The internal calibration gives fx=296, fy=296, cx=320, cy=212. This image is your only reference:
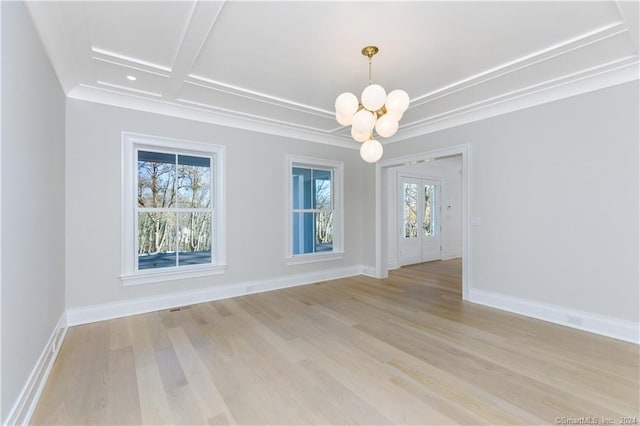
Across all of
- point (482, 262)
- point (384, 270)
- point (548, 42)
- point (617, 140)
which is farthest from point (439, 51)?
point (384, 270)

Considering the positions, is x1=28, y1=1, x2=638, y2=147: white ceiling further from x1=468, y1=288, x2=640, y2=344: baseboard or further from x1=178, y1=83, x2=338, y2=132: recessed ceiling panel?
x1=468, y1=288, x2=640, y2=344: baseboard

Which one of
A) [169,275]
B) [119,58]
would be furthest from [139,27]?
[169,275]

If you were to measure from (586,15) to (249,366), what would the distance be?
144 inches

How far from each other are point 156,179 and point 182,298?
1.61m

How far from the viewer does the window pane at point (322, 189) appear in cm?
547

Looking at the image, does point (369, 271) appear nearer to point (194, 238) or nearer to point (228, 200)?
point (228, 200)

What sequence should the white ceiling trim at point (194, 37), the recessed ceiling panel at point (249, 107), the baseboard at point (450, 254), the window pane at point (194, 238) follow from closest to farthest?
1. the white ceiling trim at point (194, 37)
2. the recessed ceiling panel at point (249, 107)
3. the window pane at point (194, 238)
4. the baseboard at point (450, 254)

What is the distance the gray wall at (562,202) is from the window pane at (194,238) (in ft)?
12.2

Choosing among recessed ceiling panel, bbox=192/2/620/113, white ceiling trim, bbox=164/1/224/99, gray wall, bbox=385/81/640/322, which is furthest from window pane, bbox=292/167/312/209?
gray wall, bbox=385/81/640/322

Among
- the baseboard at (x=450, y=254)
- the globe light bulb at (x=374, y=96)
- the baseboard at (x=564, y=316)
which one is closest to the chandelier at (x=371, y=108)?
the globe light bulb at (x=374, y=96)

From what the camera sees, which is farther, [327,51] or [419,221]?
[419,221]

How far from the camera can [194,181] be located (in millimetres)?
4184

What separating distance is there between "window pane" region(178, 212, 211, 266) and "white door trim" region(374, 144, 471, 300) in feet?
9.83

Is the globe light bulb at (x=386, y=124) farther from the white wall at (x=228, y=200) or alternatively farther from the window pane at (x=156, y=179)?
the window pane at (x=156, y=179)
